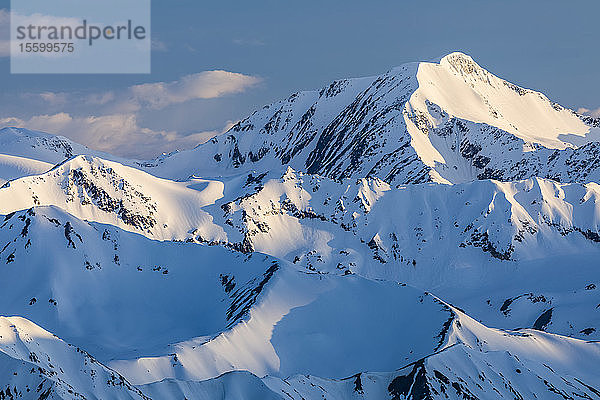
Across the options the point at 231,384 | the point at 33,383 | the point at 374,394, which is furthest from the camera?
the point at 374,394

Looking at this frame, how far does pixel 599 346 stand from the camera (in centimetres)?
19475

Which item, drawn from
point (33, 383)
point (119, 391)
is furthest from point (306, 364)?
point (33, 383)

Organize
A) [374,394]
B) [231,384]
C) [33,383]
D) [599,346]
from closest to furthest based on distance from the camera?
[33,383], [231,384], [374,394], [599,346]

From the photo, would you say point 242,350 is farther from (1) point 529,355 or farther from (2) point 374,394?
(1) point 529,355

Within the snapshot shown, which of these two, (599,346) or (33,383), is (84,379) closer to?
(33,383)

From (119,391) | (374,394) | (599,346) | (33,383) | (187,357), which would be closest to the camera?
(33,383)

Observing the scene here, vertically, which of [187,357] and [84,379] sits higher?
[84,379]

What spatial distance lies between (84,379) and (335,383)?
5171 centimetres

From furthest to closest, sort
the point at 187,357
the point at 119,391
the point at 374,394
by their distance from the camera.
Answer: the point at 187,357 < the point at 374,394 < the point at 119,391

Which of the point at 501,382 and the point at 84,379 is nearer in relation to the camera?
the point at 84,379

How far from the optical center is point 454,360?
→ 15825 centimetres

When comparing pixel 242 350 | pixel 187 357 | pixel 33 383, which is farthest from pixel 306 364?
pixel 33 383

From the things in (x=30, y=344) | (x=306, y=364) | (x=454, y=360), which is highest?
(x=30, y=344)

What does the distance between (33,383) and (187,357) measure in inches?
2735
